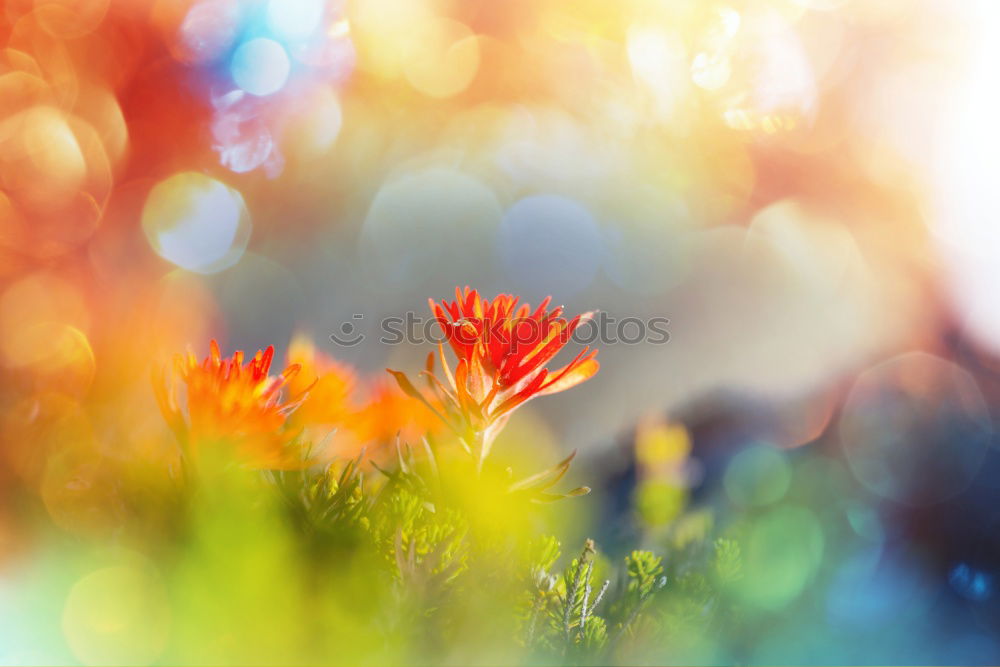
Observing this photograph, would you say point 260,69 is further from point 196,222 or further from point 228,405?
point 228,405

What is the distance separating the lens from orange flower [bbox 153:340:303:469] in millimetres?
289

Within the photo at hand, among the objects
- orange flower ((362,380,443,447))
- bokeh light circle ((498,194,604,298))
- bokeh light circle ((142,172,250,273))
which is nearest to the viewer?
orange flower ((362,380,443,447))

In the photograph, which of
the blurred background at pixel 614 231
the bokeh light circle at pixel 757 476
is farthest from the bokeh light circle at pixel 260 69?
the bokeh light circle at pixel 757 476

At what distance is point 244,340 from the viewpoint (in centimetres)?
65

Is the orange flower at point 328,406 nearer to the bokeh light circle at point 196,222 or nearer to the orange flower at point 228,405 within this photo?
the orange flower at point 228,405

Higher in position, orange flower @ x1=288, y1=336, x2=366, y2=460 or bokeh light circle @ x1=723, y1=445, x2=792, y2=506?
orange flower @ x1=288, y1=336, x2=366, y2=460

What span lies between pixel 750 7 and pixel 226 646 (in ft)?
2.32

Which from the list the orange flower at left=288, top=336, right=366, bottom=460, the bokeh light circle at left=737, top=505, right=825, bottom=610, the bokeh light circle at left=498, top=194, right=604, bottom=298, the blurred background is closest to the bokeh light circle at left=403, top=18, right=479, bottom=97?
the blurred background

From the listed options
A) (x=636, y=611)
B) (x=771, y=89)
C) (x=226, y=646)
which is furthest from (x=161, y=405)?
(x=771, y=89)

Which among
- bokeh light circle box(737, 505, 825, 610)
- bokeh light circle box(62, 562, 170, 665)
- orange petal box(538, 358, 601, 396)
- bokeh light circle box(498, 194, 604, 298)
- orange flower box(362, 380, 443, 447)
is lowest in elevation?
bokeh light circle box(737, 505, 825, 610)

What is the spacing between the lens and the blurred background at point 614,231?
500 millimetres

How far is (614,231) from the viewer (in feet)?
2.48

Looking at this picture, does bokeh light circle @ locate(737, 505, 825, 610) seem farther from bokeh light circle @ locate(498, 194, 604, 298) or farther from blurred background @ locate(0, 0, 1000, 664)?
bokeh light circle @ locate(498, 194, 604, 298)

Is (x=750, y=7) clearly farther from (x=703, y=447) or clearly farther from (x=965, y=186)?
(x=703, y=447)
